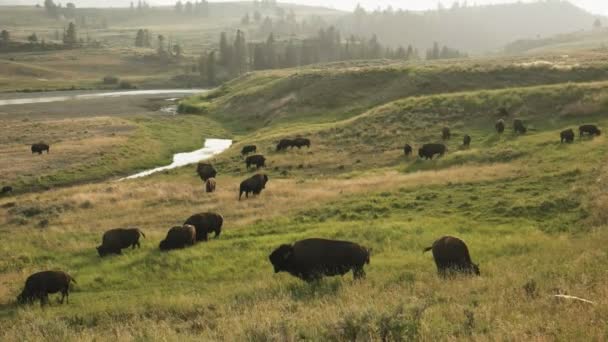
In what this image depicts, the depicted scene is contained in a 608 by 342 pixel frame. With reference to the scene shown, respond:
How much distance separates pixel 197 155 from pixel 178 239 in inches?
1347

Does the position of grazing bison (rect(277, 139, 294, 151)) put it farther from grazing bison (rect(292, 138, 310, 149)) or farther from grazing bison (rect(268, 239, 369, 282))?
grazing bison (rect(268, 239, 369, 282))

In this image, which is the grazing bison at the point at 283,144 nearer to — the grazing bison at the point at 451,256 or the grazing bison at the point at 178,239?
the grazing bison at the point at 178,239

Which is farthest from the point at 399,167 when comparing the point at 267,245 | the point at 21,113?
the point at 21,113

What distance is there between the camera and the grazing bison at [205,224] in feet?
74.0

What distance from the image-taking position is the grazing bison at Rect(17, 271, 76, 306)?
16.8 meters

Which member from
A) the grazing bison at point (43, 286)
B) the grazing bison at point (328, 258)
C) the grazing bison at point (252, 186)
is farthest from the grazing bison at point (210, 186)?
the grazing bison at point (328, 258)

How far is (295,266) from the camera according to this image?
1541cm

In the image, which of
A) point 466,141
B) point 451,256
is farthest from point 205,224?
point 466,141

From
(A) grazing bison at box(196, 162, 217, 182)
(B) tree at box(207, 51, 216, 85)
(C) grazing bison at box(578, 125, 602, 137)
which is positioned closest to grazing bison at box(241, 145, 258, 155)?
(A) grazing bison at box(196, 162, 217, 182)

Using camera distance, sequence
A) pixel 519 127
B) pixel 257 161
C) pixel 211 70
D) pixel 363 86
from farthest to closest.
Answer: pixel 211 70 → pixel 363 86 → pixel 257 161 → pixel 519 127

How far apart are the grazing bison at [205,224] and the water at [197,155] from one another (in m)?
24.3

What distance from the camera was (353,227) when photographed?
2166 centimetres

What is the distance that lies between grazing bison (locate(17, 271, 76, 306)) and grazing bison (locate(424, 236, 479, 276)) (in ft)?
37.2

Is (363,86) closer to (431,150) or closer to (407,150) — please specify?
(407,150)
